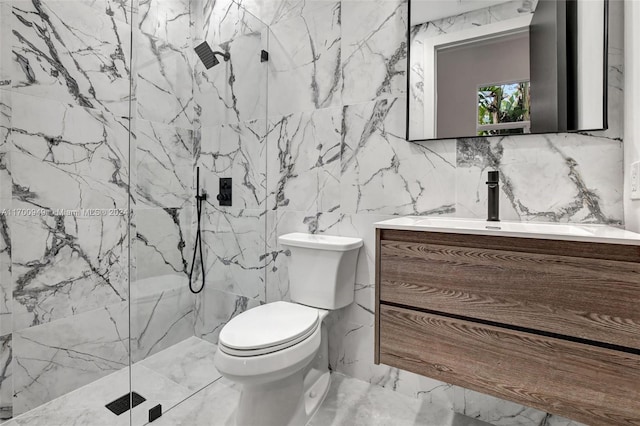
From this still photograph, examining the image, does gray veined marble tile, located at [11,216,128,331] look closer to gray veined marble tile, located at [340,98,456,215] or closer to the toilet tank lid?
the toilet tank lid

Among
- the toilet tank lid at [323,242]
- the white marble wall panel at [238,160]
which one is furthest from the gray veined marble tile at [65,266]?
the toilet tank lid at [323,242]

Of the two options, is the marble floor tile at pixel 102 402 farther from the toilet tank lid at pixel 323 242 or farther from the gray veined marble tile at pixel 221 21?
the gray veined marble tile at pixel 221 21

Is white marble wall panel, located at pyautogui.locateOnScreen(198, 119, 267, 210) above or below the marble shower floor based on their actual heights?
above

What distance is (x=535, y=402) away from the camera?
1019 millimetres

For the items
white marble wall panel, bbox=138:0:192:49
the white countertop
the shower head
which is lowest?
the white countertop

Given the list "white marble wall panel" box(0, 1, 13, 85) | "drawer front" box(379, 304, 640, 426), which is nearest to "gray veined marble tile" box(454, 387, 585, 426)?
"drawer front" box(379, 304, 640, 426)

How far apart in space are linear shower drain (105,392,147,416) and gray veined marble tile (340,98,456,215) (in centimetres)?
130

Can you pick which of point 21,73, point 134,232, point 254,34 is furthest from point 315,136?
point 21,73

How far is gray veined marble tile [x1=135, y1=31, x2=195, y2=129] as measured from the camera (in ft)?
5.17

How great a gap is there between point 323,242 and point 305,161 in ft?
1.72

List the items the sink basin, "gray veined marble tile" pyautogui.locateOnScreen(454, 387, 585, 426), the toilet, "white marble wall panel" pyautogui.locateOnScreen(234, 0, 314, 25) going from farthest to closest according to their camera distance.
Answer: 1. "white marble wall panel" pyautogui.locateOnScreen(234, 0, 314, 25)
2. "gray veined marble tile" pyautogui.locateOnScreen(454, 387, 585, 426)
3. the toilet
4. the sink basin

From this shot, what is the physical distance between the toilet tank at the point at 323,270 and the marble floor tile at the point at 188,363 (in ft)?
1.98

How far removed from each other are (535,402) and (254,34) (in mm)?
2136

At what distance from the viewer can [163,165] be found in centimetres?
161
